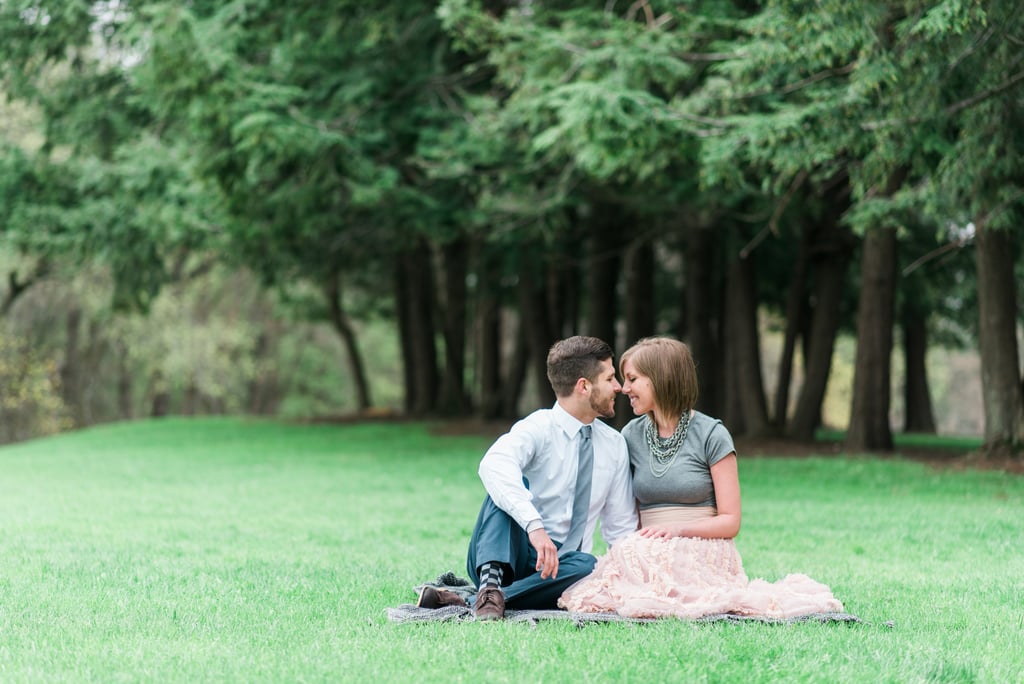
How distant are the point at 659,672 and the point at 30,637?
268 cm

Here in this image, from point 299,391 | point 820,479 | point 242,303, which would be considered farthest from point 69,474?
point 299,391

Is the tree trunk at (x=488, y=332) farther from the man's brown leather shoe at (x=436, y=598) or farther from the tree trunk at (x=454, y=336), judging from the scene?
the man's brown leather shoe at (x=436, y=598)

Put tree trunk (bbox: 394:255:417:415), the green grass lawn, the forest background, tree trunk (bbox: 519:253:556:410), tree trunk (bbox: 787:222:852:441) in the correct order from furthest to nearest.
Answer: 1. tree trunk (bbox: 394:255:417:415)
2. tree trunk (bbox: 519:253:556:410)
3. tree trunk (bbox: 787:222:852:441)
4. the forest background
5. the green grass lawn

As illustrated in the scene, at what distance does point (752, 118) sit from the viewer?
12.5m

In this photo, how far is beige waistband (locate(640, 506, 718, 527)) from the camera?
5.71 metres

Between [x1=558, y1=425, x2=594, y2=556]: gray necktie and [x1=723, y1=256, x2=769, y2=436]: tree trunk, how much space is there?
1493 centimetres

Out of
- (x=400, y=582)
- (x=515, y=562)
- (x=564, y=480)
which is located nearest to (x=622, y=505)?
(x=564, y=480)

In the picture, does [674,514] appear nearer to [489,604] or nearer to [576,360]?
[576,360]

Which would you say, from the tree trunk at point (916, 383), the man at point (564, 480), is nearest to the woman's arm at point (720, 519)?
the man at point (564, 480)

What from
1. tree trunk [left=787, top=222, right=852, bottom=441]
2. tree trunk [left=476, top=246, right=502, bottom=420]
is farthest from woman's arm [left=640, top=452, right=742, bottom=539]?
tree trunk [left=476, top=246, right=502, bottom=420]

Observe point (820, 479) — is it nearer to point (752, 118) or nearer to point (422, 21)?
point (752, 118)

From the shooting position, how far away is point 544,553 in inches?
207

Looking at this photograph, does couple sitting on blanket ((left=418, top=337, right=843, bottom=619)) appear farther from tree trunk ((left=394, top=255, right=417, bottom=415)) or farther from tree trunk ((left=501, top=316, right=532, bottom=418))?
tree trunk ((left=394, top=255, right=417, bottom=415))

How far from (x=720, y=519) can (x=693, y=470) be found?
0.26 metres
